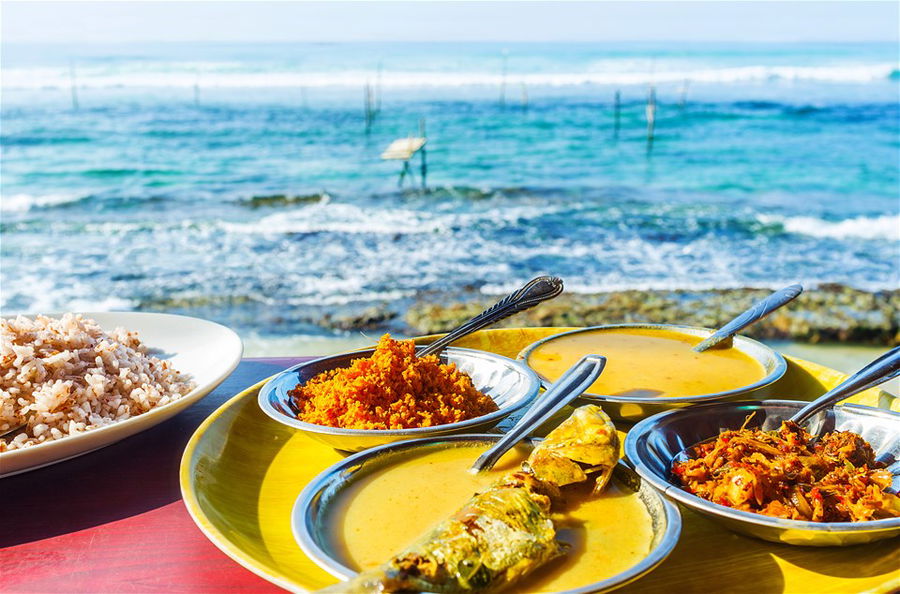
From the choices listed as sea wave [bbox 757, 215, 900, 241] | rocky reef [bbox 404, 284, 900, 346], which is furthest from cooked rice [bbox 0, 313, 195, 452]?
sea wave [bbox 757, 215, 900, 241]

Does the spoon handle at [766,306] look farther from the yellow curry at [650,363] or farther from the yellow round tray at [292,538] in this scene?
the yellow round tray at [292,538]

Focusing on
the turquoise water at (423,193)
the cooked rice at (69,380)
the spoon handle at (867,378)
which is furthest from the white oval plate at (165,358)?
the turquoise water at (423,193)

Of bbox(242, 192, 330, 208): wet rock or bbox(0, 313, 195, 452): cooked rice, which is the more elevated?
bbox(0, 313, 195, 452): cooked rice

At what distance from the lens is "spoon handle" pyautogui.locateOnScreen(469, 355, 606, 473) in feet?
3.38

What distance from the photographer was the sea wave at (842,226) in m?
10.3

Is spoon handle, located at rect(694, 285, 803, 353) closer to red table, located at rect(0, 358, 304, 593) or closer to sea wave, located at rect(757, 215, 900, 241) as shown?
red table, located at rect(0, 358, 304, 593)

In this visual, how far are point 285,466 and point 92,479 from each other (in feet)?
0.97

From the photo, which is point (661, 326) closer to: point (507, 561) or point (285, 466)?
point (285, 466)

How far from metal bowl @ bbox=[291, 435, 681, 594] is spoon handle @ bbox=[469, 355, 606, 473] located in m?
0.04

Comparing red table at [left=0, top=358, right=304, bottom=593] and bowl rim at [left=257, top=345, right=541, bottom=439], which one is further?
bowl rim at [left=257, top=345, right=541, bottom=439]

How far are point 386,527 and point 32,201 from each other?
13816 millimetres

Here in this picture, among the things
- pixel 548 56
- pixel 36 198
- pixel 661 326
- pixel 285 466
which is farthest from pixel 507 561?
pixel 548 56

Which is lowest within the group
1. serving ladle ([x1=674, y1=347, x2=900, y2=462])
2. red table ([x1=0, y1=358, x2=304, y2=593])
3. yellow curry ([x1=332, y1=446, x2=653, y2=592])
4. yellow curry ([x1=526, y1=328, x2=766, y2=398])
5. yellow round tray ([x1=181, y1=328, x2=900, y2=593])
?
red table ([x1=0, y1=358, x2=304, y2=593])

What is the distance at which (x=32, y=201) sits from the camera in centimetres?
1273
